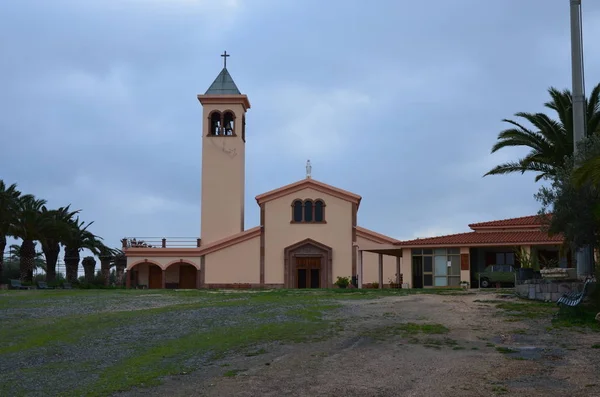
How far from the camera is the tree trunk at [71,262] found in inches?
2231

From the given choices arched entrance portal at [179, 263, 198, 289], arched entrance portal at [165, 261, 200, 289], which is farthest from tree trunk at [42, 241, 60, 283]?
arched entrance portal at [179, 263, 198, 289]

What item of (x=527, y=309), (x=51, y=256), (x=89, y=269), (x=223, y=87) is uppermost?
(x=223, y=87)

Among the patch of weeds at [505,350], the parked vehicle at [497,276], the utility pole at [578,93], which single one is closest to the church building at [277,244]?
the parked vehicle at [497,276]

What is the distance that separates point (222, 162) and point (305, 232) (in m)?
9.48

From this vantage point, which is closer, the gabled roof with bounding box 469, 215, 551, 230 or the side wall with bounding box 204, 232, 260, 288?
the gabled roof with bounding box 469, 215, 551, 230

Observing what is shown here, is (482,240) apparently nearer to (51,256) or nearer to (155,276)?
(155,276)

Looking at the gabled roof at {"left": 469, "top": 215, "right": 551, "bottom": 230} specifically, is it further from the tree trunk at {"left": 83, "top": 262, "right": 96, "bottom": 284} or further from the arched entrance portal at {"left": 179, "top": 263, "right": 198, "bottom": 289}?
the tree trunk at {"left": 83, "top": 262, "right": 96, "bottom": 284}

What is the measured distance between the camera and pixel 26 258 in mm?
49281

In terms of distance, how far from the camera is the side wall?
51.2m

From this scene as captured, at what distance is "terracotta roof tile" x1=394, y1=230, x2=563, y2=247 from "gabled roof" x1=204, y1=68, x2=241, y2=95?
69.5 ft

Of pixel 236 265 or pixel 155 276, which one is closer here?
pixel 236 265

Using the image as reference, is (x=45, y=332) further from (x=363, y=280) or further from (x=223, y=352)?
(x=363, y=280)

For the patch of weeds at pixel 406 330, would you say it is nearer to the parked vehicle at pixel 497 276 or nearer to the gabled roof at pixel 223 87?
the parked vehicle at pixel 497 276

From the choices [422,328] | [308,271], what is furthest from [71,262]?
[422,328]
